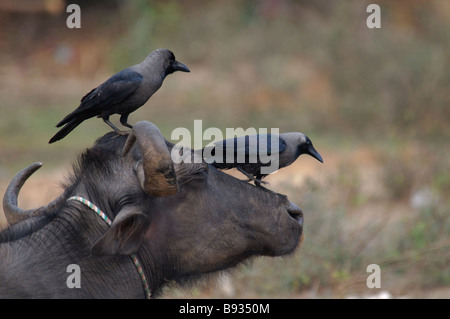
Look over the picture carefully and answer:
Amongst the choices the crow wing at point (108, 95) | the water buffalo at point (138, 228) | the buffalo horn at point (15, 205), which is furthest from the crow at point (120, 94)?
the buffalo horn at point (15, 205)

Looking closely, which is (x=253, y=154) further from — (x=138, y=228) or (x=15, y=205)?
(x=15, y=205)

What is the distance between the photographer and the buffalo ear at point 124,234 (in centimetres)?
290

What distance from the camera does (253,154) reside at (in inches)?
151

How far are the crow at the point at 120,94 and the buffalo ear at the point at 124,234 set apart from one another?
21.3 inches

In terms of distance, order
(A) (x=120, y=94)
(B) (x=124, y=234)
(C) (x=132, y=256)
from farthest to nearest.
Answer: (A) (x=120, y=94) < (C) (x=132, y=256) < (B) (x=124, y=234)

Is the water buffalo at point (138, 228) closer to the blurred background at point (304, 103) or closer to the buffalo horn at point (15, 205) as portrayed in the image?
the buffalo horn at point (15, 205)

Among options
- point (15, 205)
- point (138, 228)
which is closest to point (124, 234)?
point (138, 228)

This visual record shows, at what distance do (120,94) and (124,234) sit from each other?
0.77 metres

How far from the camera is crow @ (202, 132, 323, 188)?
3.69 metres

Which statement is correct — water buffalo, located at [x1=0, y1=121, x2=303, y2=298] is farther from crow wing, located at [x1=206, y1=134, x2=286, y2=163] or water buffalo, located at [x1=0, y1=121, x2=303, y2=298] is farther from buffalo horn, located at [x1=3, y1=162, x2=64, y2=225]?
crow wing, located at [x1=206, y1=134, x2=286, y2=163]

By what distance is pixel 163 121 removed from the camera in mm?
15688

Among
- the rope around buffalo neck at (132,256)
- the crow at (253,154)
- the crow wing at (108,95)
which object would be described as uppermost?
the crow wing at (108,95)

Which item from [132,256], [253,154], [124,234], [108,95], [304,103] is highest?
[304,103]
